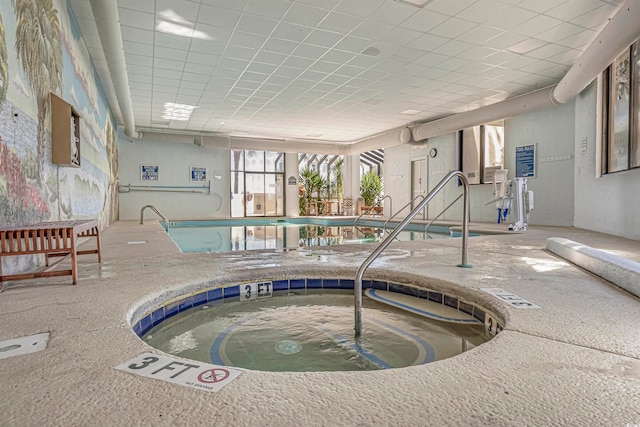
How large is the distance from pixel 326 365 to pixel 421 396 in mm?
853

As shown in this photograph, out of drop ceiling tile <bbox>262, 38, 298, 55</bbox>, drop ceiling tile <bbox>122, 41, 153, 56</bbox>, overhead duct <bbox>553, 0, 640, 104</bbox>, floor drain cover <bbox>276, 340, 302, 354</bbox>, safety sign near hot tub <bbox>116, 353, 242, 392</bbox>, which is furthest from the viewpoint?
drop ceiling tile <bbox>122, 41, 153, 56</bbox>

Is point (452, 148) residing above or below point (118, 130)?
below

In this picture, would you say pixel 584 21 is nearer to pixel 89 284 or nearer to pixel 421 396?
pixel 421 396

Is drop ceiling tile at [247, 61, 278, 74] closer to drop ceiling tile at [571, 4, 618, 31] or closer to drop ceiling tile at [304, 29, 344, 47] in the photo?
drop ceiling tile at [304, 29, 344, 47]

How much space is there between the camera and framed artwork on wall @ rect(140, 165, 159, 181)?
12048 mm

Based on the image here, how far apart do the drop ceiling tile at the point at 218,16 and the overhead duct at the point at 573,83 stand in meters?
4.33

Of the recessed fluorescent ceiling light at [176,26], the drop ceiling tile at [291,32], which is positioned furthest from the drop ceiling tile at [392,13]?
the recessed fluorescent ceiling light at [176,26]

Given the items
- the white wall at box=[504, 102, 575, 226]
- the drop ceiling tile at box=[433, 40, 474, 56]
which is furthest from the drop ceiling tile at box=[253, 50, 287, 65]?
the white wall at box=[504, 102, 575, 226]

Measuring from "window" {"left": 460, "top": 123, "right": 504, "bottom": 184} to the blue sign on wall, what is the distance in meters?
1.04

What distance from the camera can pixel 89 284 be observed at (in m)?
2.43

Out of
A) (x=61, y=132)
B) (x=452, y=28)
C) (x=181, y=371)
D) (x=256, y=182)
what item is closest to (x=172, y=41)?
(x=61, y=132)

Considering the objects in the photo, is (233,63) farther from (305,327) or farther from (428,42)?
(305,327)

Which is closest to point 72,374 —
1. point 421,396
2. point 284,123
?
point 421,396

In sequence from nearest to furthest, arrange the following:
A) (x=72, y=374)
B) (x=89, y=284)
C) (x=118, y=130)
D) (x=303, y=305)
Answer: (x=72, y=374) < (x=89, y=284) < (x=303, y=305) < (x=118, y=130)
